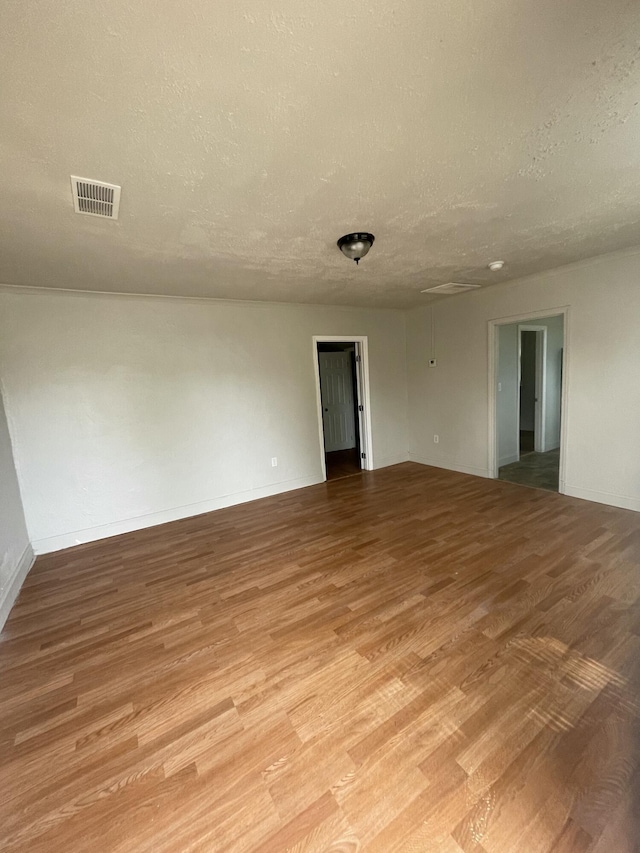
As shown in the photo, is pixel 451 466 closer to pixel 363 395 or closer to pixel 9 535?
pixel 363 395

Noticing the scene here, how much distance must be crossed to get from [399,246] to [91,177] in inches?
80.0

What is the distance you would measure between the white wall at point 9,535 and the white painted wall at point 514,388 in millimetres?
5475

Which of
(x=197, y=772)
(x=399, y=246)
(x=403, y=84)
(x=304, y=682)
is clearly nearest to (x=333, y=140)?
(x=403, y=84)

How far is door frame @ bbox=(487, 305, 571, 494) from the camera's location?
147 inches

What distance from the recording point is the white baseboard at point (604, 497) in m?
3.39

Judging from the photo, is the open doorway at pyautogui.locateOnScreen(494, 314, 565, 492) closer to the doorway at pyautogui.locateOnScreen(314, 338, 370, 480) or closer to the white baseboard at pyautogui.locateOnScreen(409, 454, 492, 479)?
the white baseboard at pyautogui.locateOnScreen(409, 454, 492, 479)

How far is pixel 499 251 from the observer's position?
2979mm

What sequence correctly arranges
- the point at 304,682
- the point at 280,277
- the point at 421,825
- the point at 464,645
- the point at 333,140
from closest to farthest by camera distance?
1. the point at 421,825
2. the point at 333,140
3. the point at 304,682
4. the point at 464,645
5. the point at 280,277

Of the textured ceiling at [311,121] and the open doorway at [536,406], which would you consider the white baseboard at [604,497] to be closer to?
the open doorway at [536,406]

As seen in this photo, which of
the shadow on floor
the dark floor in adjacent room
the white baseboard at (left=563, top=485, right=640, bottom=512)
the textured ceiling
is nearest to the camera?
the textured ceiling

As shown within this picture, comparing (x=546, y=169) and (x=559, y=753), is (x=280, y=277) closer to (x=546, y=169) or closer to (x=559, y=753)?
(x=546, y=169)

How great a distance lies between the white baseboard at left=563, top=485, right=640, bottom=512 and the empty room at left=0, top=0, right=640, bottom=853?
2cm

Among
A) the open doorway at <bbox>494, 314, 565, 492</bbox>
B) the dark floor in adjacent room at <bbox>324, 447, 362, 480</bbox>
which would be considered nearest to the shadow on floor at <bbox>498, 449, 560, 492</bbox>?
the open doorway at <bbox>494, 314, 565, 492</bbox>

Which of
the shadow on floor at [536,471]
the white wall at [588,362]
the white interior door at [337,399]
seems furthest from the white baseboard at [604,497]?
the white interior door at [337,399]
